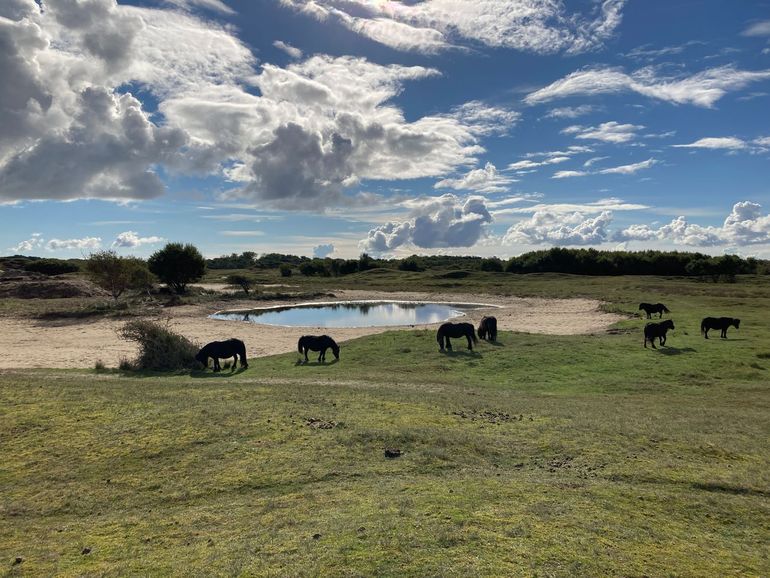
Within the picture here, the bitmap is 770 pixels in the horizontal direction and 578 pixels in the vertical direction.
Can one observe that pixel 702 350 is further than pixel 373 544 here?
Yes

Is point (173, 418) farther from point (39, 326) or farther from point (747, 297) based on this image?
point (747, 297)

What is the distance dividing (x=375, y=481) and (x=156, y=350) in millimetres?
18686

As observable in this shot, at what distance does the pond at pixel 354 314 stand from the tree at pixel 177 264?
17.5m

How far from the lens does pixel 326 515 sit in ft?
23.7

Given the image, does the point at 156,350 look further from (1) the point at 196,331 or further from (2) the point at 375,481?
(1) the point at 196,331

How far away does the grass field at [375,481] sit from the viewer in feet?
20.1

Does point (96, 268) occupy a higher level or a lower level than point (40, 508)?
higher

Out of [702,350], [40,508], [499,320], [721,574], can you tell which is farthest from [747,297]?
[40,508]

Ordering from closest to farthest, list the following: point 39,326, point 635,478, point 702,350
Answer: point 635,478, point 702,350, point 39,326

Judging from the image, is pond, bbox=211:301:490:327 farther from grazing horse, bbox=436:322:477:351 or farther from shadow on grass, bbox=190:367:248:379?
shadow on grass, bbox=190:367:248:379

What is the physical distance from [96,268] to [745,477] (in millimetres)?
63809

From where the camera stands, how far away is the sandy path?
29828 millimetres

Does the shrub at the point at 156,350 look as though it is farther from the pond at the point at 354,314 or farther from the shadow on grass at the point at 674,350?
the pond at the point at 354,314

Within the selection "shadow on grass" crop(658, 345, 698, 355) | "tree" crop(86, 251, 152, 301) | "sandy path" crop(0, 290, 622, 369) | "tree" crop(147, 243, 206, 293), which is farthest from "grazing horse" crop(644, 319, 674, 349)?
"tree" crop(147, 243, 206, 293)
